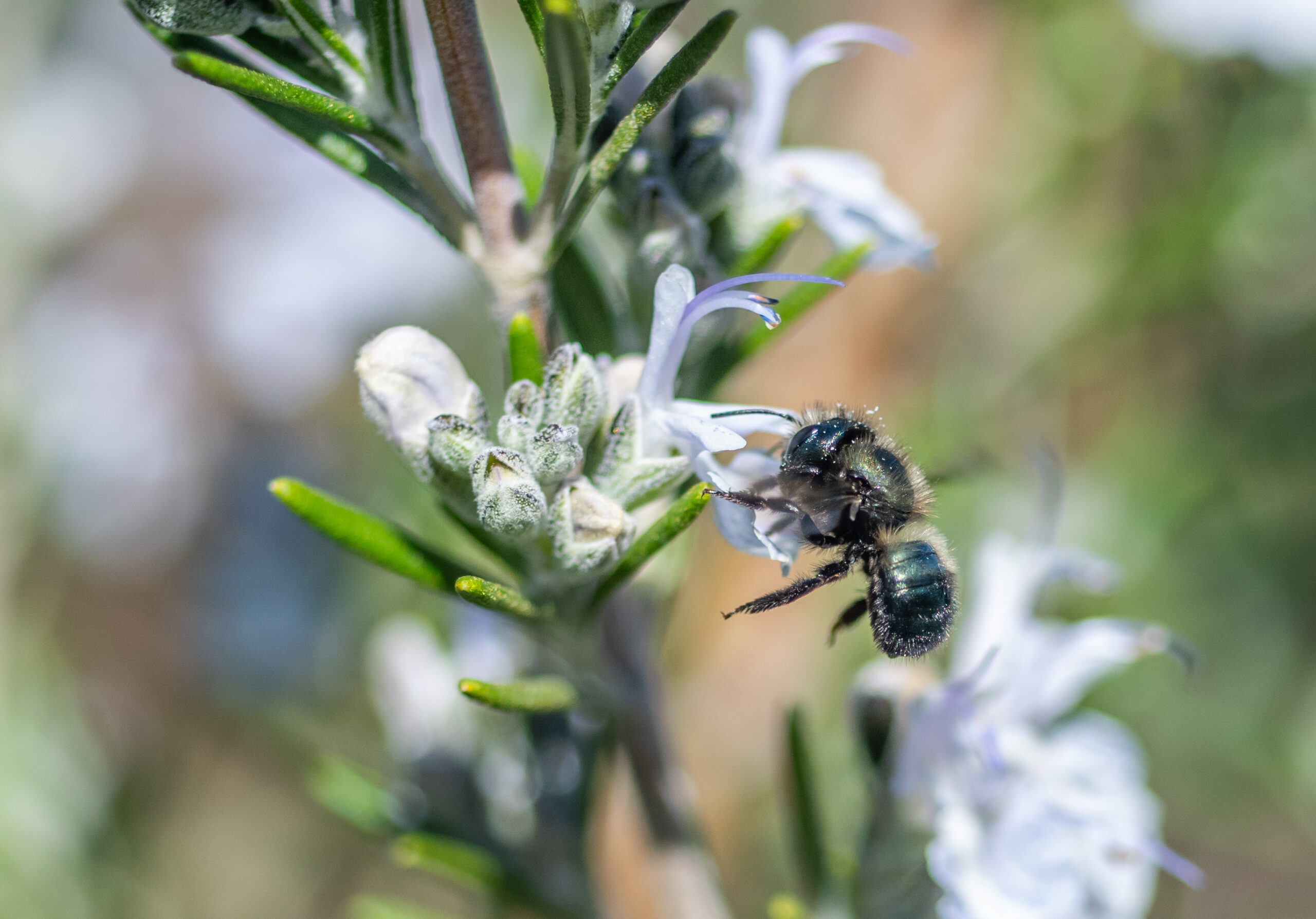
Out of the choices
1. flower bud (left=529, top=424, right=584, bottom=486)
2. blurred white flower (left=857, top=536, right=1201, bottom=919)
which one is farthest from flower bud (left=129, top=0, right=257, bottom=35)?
blurred white flower (left=857, top=536, right=1201, bottom=919)

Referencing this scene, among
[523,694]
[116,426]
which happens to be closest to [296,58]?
[523,694]

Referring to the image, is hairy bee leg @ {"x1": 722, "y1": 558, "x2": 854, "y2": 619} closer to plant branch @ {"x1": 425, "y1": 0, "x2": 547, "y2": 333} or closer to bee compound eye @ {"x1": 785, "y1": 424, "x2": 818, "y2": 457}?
bee compound eye @ {"x1": 785, "y1": 424, "x2": 818, "y2": 457}

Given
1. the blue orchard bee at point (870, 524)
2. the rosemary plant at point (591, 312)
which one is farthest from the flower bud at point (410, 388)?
the blue orchard bee at point (870, 524)

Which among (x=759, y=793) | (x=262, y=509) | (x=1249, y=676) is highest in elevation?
(x=262, y=509)

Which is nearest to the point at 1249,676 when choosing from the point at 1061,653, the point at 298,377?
the point at 1061,653

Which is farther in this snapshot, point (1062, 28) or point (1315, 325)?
point (1062, 28)

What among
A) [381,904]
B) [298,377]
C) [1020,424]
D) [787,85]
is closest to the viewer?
[787,85]

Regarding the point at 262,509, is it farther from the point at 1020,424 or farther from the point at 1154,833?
the point at 1154,833
